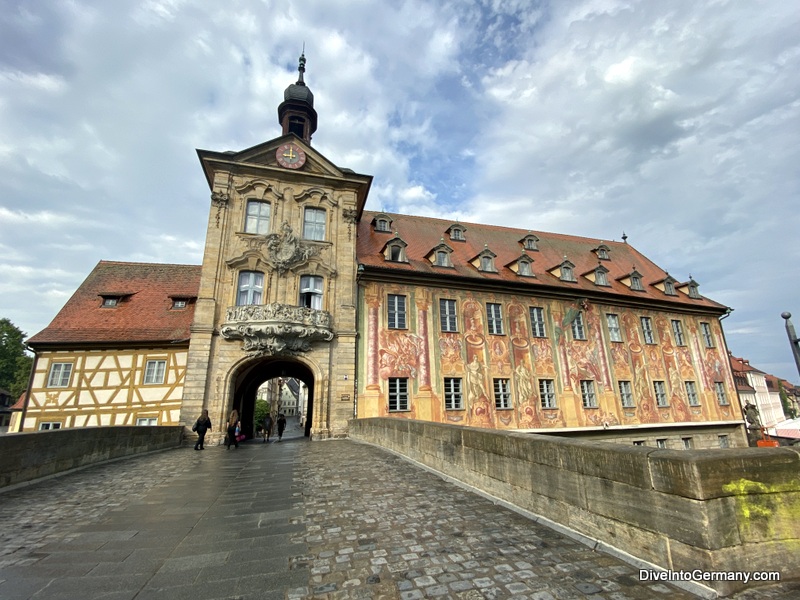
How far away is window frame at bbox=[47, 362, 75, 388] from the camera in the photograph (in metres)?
17.1

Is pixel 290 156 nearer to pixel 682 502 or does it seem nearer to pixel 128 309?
pixel 128 309

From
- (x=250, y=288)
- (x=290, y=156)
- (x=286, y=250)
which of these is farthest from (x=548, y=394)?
(x=290, y=156)

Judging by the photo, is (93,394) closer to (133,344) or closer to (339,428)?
(133,344)

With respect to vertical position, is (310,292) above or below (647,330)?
above

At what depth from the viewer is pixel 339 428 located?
16953mm

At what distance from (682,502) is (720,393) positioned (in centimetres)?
2752

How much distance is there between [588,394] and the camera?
2077 centimetres

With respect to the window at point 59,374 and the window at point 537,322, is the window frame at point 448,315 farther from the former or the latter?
the window at point 59,374

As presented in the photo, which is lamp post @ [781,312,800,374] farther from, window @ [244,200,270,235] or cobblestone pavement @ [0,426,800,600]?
window @ [244,200,270,235]

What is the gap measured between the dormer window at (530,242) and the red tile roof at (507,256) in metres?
0.42

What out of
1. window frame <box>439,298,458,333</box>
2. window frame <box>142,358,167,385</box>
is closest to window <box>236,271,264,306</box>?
window frame <box>142,358,167,385</box>

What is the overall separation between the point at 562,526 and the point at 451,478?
2956 mm

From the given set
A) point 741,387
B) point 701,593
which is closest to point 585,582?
point 701,593

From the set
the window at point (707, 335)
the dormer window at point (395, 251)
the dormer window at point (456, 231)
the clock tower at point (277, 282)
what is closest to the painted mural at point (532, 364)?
the window at point (707, 335)
